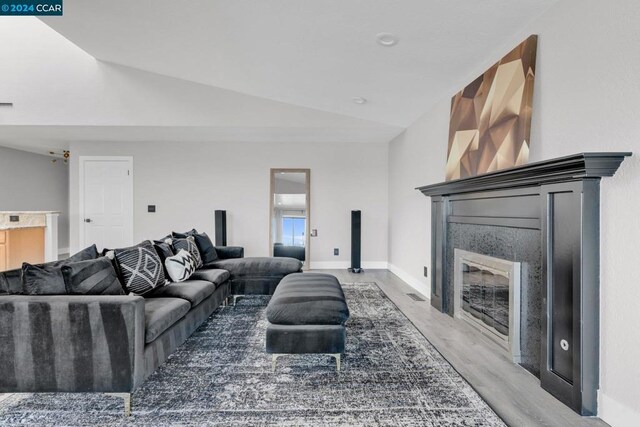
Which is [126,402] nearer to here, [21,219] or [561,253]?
[561,253]

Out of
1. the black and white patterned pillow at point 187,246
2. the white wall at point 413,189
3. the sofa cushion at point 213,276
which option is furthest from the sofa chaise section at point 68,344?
the white wall at point 413,189

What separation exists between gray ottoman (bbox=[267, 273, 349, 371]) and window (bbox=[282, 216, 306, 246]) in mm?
3725

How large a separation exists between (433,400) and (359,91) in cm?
329

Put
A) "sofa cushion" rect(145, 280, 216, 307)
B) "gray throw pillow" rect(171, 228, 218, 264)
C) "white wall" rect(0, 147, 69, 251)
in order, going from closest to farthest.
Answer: "sofa cushion" rect(145, 280, 216, 307), "gray throw pillow" rect(171, 228, 218, 264), "white wall" rect(0, 147, 69, 251)

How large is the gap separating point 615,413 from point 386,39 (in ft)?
9.35

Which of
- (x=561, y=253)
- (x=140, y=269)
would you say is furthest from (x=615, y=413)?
(x=140, y=269)

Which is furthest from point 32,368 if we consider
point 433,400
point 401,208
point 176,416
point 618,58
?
point 401,208

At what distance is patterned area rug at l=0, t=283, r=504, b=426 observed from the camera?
1.70 metres

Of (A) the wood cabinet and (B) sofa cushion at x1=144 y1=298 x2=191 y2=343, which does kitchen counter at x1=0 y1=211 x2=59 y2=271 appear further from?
(B) sofa cushion at x1=144 y1=298 x2=191 y2=343

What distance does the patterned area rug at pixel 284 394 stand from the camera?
5.59 feet

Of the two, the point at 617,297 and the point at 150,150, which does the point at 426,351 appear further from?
the point at 150,150

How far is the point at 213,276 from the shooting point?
3.34 m

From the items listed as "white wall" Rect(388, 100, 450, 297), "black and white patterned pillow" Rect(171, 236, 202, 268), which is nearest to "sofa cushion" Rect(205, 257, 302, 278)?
"black and white patterned pillow" Rect(171, 236, 202, 268)

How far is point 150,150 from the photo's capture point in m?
5.96
